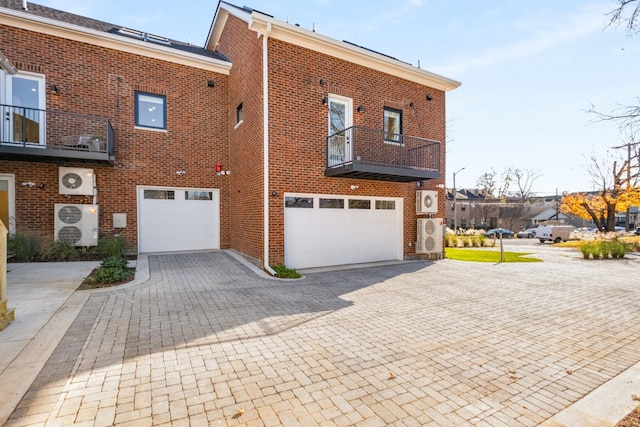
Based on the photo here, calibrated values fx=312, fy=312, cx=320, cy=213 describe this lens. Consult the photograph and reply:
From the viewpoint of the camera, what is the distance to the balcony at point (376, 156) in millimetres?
8830

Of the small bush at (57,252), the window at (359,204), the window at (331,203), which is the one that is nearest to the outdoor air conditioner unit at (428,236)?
the window at (359,204)

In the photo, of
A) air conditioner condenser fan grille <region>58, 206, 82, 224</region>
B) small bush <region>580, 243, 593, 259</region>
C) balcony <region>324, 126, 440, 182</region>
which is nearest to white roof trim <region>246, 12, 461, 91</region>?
balcony <region>324, 126, 440, 182</region>

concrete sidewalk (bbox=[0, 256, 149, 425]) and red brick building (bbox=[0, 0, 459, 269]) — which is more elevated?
red brick building (bbox=[0, 0, 459, 269])

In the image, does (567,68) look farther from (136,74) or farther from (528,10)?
(136,74)

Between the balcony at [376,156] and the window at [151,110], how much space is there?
229 inches

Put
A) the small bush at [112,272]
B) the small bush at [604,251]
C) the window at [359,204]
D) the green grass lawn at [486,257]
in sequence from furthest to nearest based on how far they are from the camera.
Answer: the small bush at [604,251] → the green grass lawn at [486,257] → the window at [359,204] → the small bush at [112,272]

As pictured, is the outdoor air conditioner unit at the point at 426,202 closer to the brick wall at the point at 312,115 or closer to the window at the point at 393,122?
the brick wall at the point at 312,115

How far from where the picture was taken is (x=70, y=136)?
360 inches

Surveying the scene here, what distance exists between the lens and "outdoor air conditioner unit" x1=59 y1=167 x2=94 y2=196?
902 centimetres

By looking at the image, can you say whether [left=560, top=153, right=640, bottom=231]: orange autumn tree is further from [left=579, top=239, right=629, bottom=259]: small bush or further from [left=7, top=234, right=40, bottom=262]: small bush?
[left=7, top=234, right=40, bottom=262]: small bush

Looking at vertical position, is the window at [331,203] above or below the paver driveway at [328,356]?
above

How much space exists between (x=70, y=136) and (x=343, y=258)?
29.0 ft

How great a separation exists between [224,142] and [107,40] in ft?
14.6

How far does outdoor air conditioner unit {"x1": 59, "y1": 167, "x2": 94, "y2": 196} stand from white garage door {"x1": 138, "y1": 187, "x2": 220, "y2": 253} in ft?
4.47
